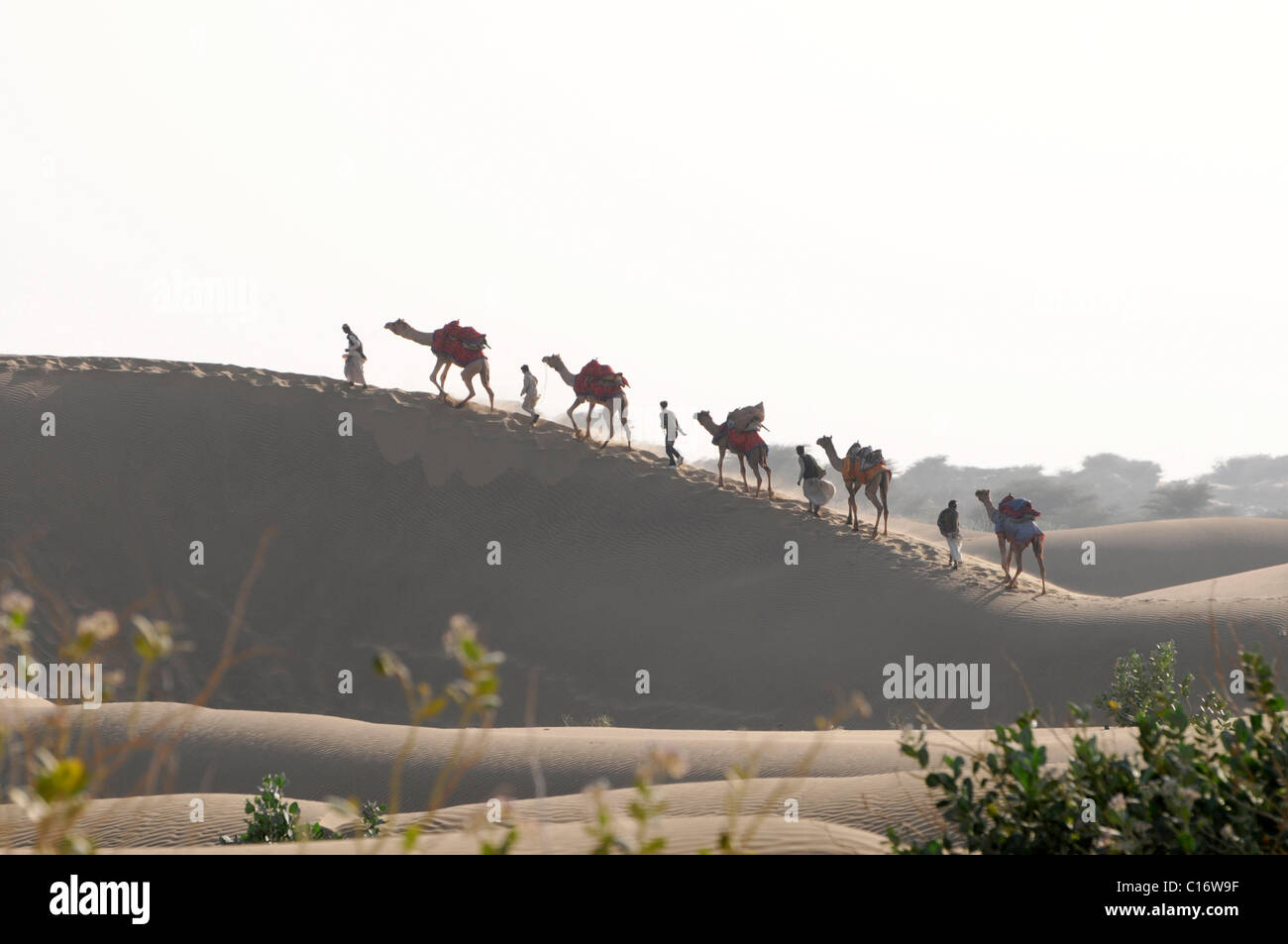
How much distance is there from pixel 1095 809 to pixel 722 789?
16.7 feet

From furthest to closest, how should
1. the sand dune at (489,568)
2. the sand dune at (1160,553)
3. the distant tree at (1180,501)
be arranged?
the distant tree at (1180,501) → the sand dune at (1160,553) → the sand dune at (489,568)

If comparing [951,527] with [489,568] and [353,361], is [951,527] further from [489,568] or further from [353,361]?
[353,361]

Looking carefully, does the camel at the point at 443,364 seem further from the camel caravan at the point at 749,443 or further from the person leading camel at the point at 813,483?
the person leading camel at the point at 813,483

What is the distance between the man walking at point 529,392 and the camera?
2744 centimetres

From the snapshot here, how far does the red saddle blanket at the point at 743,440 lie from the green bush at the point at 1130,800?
1998cm

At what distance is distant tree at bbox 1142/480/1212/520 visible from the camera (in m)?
63.4

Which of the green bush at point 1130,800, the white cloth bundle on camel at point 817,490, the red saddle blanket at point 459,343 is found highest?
the red saddle blanket at point 459,343

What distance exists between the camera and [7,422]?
27.8 meters

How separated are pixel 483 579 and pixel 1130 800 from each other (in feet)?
70.2

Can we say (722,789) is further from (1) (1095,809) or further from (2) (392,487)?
(2) (392,487)

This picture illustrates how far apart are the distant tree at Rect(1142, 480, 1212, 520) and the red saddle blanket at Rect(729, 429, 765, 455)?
48.3m

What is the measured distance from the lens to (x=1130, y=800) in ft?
14.1

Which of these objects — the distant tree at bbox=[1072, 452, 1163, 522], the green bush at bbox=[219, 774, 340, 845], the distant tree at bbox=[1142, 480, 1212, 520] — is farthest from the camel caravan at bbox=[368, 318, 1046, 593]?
the distant tree at bbox=[1072, 452, 1163, 522]

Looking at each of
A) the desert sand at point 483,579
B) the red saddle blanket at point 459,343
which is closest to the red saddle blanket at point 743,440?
the desert sand at point 483,579
